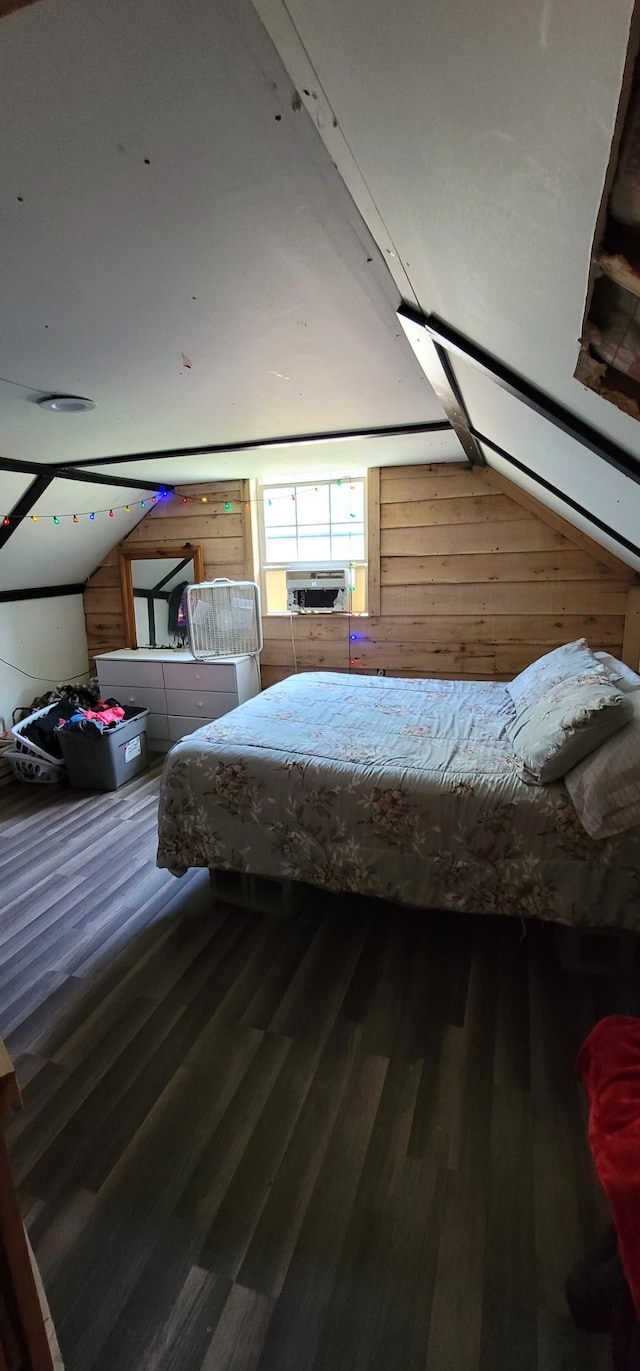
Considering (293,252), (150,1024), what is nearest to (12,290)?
(293,252)

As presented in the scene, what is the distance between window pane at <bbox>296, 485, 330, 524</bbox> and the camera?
13.4 ft

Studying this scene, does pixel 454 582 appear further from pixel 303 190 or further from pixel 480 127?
pixel 480 127

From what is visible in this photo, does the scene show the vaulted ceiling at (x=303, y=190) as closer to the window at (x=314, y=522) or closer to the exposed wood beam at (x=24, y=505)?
the exposed wood beam at (x=24, y=505)

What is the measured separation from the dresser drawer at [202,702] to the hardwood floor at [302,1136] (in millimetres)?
1827

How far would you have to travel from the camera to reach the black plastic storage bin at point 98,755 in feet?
11.4

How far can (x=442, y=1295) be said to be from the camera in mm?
1115

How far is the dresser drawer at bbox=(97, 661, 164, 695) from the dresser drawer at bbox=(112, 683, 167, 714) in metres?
0.02

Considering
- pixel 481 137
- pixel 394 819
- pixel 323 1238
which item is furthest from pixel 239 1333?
pixel 481 137

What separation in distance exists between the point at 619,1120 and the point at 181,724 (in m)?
3.51

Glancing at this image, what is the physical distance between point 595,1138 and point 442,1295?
21.2 inches

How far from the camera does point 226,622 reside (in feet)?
13.6

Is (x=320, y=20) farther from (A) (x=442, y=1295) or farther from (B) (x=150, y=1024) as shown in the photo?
(B) (x=150, y=1024)

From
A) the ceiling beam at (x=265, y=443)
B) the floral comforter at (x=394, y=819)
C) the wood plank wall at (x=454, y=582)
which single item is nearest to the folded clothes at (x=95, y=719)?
the wood plank wall at (x=454, y=582)

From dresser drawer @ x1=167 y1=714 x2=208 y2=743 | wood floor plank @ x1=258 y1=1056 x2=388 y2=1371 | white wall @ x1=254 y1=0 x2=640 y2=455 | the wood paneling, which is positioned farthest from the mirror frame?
wood floor plank @ x1=258 y1=1056 x2=388 y2=1371
